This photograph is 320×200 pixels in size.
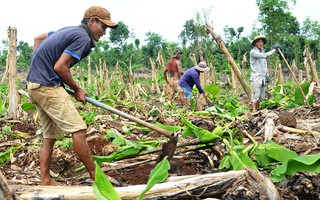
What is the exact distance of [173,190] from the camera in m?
2.33

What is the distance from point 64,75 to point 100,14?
0.58 m

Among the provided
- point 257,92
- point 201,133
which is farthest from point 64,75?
point 257,92

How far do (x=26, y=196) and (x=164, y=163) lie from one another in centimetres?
84

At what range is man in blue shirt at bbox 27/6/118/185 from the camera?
3.04 m

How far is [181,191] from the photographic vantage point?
233 cm

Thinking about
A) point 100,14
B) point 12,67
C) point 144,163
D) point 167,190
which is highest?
point 100,14

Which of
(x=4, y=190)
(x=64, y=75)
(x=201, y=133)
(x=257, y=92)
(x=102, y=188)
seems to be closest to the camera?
(x=102, y=188)

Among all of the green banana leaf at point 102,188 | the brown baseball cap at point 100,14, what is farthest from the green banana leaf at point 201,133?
the green banana leaf at point 102,188

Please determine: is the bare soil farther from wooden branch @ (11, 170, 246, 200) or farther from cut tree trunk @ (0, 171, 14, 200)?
cut tree trunk @ (0, 171, 14, 200)

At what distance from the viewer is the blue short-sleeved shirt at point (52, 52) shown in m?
3.09

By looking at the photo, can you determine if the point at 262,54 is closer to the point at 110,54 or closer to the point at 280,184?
the point at 280,184

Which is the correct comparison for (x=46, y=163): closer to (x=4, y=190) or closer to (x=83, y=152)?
(x=83, y=152)

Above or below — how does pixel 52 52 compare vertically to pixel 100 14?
below

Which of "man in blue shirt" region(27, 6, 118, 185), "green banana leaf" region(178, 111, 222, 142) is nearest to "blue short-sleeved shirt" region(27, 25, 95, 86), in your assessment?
"man in blue shirt" region(27, 6, 118, 185)
